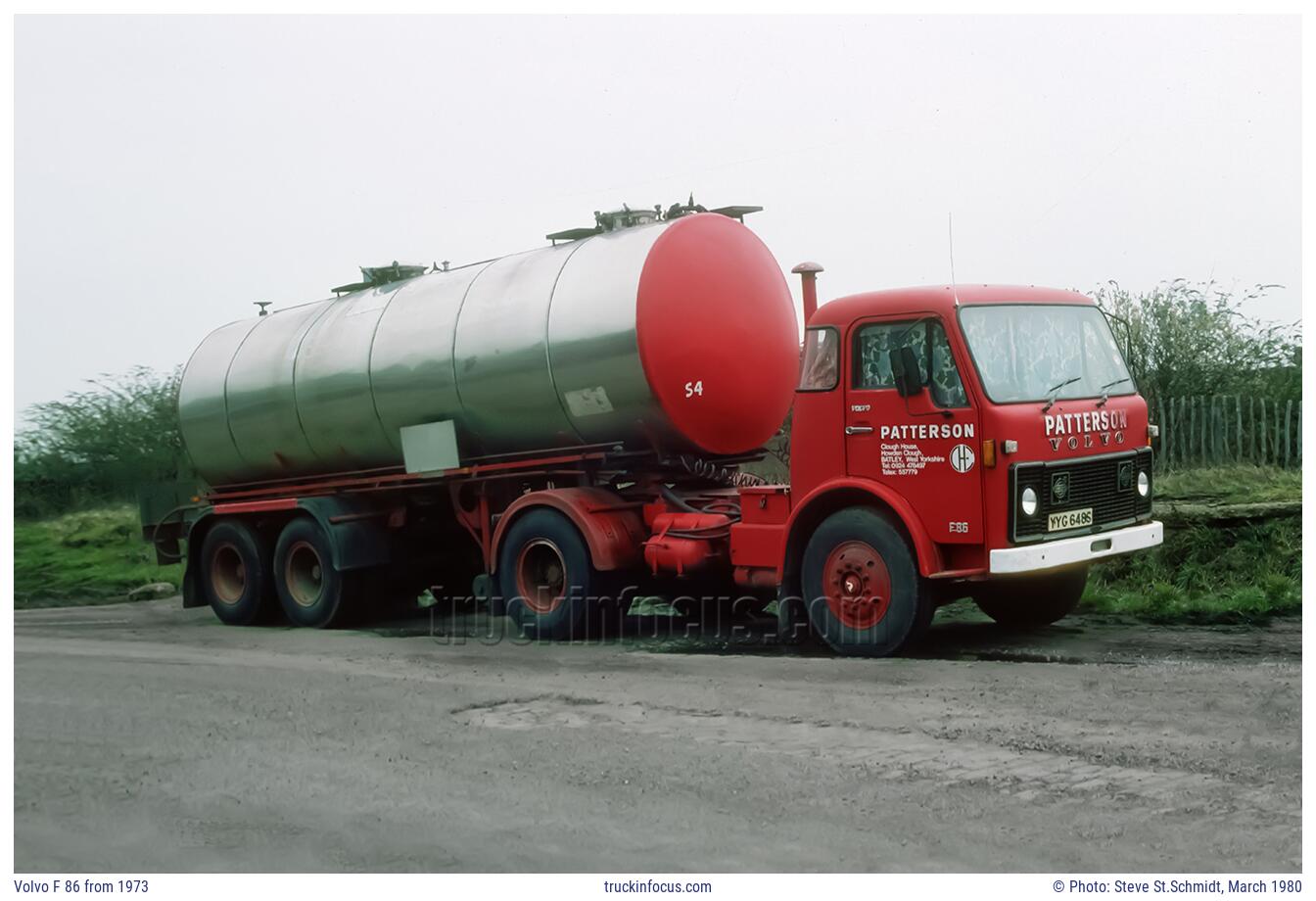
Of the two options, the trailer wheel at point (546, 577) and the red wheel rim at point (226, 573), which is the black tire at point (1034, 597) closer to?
the trailer wheel at point (546, 577)

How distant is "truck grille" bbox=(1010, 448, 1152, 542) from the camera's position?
9664 mm

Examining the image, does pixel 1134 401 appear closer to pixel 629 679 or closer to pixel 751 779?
pixel 629 679

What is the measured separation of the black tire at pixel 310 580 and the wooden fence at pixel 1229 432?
26.4 feet

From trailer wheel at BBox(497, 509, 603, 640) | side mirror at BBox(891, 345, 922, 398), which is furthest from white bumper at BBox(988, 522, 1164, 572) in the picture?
trailer wheel at BBox(497, 509, 603, 640)

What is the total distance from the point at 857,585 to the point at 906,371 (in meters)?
1.51

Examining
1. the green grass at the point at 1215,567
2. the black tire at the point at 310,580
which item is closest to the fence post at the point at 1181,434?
the green grass at the point at 1215,567

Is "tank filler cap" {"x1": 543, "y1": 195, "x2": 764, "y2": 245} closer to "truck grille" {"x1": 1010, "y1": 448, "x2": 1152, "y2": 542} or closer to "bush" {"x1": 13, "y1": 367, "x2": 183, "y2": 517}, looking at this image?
"truck grille" {"x1": 1010, "y1": 448, "x2": 1152, "y2": 542}

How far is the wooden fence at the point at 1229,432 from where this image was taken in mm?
14430

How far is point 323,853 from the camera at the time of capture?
5.91 meters

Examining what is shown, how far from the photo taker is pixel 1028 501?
9672 mm

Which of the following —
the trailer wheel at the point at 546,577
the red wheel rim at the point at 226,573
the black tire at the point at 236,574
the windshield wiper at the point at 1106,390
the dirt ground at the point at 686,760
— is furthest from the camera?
the red wheel rim at the point at 226,573

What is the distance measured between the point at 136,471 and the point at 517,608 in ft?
34.7

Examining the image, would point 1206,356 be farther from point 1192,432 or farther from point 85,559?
point 85,559

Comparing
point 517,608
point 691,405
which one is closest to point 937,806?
point 691,405
